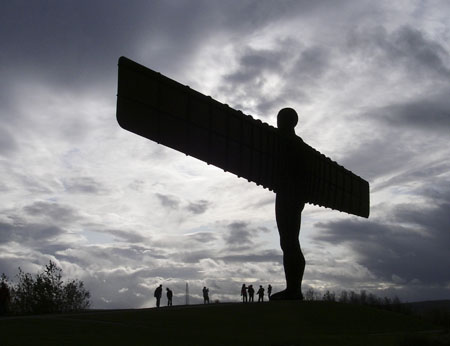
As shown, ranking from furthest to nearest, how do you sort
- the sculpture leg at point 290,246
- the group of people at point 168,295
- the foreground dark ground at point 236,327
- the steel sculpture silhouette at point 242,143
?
the group of people at point 168,295, the sculpture leg at point 290,246, the steel sculpture silhouette at point 242,143, the foreground dark ground at point 236,327

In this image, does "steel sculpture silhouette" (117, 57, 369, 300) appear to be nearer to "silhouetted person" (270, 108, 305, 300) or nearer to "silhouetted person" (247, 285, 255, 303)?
"silhouetted person" (270, 108, 305, 300)

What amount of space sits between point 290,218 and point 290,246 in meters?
0.78

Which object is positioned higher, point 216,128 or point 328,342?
point 216,128

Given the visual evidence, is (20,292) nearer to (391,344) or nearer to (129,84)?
(129,84)

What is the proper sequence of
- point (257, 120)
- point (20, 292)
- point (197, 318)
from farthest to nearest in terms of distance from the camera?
1. point (20, 292)
2. point (257, 120)
3. point (197, 318)

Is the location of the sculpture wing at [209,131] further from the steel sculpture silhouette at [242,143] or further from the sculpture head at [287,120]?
the sculpture head at [287,120]

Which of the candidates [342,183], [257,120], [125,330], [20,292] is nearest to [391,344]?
[125,330]

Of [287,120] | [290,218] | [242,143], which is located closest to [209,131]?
[242,143]

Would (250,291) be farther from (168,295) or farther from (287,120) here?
(287,120)

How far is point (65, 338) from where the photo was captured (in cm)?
745

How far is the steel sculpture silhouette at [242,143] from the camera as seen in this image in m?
9.88

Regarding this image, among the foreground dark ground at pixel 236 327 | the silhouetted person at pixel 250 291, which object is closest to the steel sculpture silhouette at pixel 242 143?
the foreground dark ground at pixel 236 327

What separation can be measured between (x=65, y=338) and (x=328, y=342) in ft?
13.8

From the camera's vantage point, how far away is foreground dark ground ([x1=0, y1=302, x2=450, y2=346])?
765 centimetres
